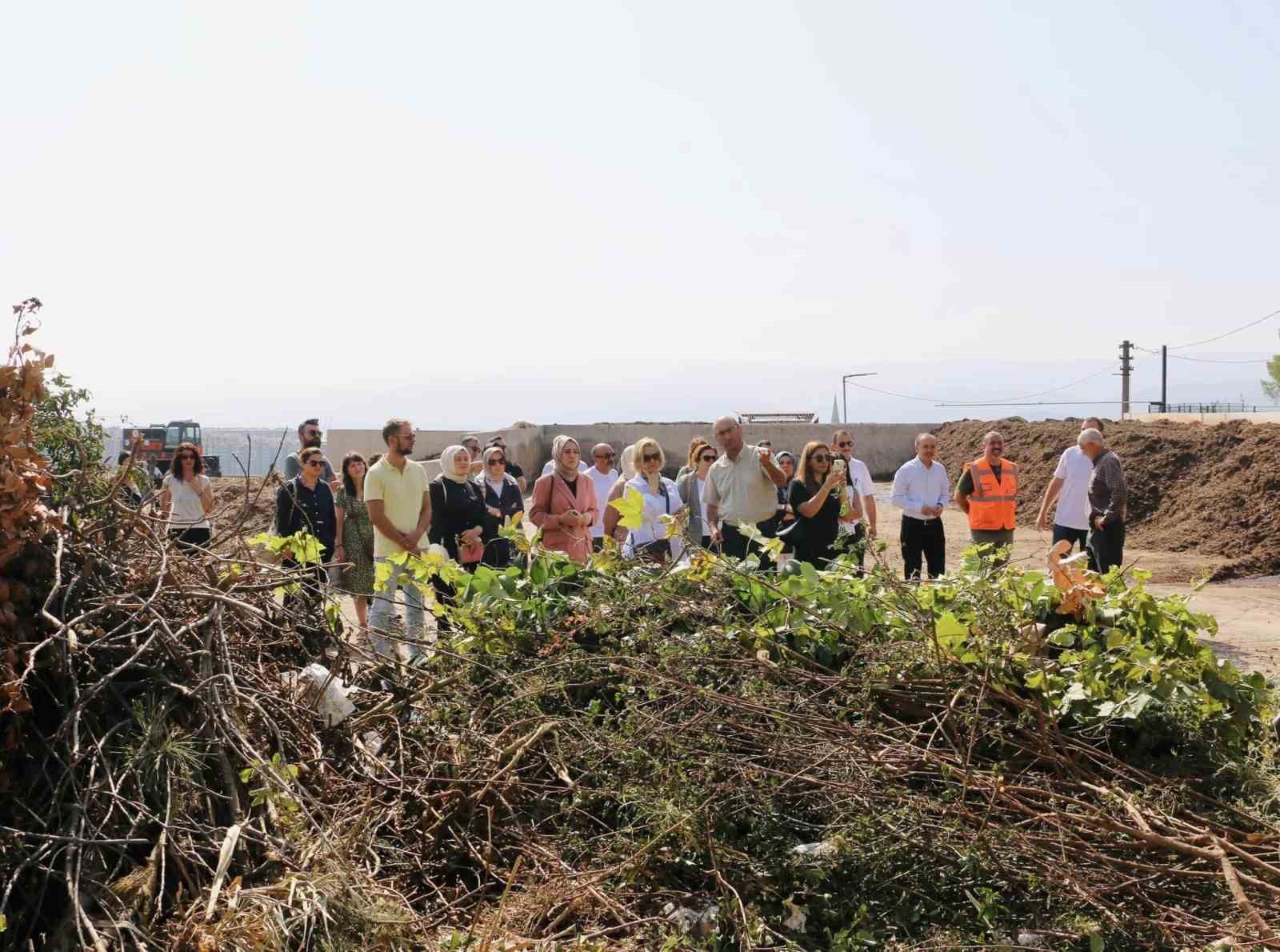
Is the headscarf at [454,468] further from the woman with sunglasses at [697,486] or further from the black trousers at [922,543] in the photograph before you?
the black trousers at [922,543]

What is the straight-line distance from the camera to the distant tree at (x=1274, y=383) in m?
67.8

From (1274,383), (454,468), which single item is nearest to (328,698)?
A: (454,468)

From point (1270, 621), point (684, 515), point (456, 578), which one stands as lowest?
point (1270, 621)

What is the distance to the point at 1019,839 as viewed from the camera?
333 cm

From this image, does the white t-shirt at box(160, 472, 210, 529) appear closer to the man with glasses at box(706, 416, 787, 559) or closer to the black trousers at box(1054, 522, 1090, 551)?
the man with glasses at box(706, 416, 787, 559)

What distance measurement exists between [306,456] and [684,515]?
166 inches

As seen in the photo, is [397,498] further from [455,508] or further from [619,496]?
[619,496]

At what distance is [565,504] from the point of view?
8.34 m

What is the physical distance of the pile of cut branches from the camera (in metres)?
3.24

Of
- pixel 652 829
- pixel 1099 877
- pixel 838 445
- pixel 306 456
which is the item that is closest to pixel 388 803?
pixel 652 829

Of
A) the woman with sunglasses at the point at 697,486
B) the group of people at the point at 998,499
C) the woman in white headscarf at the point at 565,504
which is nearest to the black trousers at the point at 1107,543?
the group of people at the point at 998,499

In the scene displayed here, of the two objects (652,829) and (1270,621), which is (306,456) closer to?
(652,829)

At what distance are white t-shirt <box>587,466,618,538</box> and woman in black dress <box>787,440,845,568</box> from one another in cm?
153

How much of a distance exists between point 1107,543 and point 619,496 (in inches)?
161
